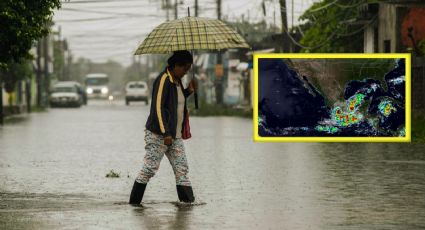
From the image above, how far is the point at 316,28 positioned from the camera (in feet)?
158

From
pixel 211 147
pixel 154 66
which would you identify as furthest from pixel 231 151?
pixel 154 66

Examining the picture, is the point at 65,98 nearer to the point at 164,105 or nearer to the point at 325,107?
the point at 325,107

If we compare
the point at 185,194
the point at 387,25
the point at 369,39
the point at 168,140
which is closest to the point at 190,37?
the point at 168,140

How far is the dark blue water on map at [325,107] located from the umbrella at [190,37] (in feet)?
16.8

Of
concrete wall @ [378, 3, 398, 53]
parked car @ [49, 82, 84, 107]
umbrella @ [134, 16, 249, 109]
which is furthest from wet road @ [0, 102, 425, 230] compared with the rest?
parked car @ [49, 82, 84, 107]

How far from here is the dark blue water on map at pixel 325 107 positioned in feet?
60.2

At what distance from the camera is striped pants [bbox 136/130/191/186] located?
43.0 feet

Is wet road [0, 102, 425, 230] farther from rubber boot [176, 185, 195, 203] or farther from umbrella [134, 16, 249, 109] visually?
umbrella [134, 16, 249, 109]

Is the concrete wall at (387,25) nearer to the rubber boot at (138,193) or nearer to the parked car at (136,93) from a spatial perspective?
the rubber boot at (138,193)

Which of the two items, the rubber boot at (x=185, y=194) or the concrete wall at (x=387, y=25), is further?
the concrete wall at (x=387, y=25)

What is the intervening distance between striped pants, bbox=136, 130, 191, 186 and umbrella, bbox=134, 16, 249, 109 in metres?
0.96

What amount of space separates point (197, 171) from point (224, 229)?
25.6 ft

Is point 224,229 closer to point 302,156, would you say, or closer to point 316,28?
point 302,156

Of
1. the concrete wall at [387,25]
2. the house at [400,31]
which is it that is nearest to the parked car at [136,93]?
the house at [400,31]
